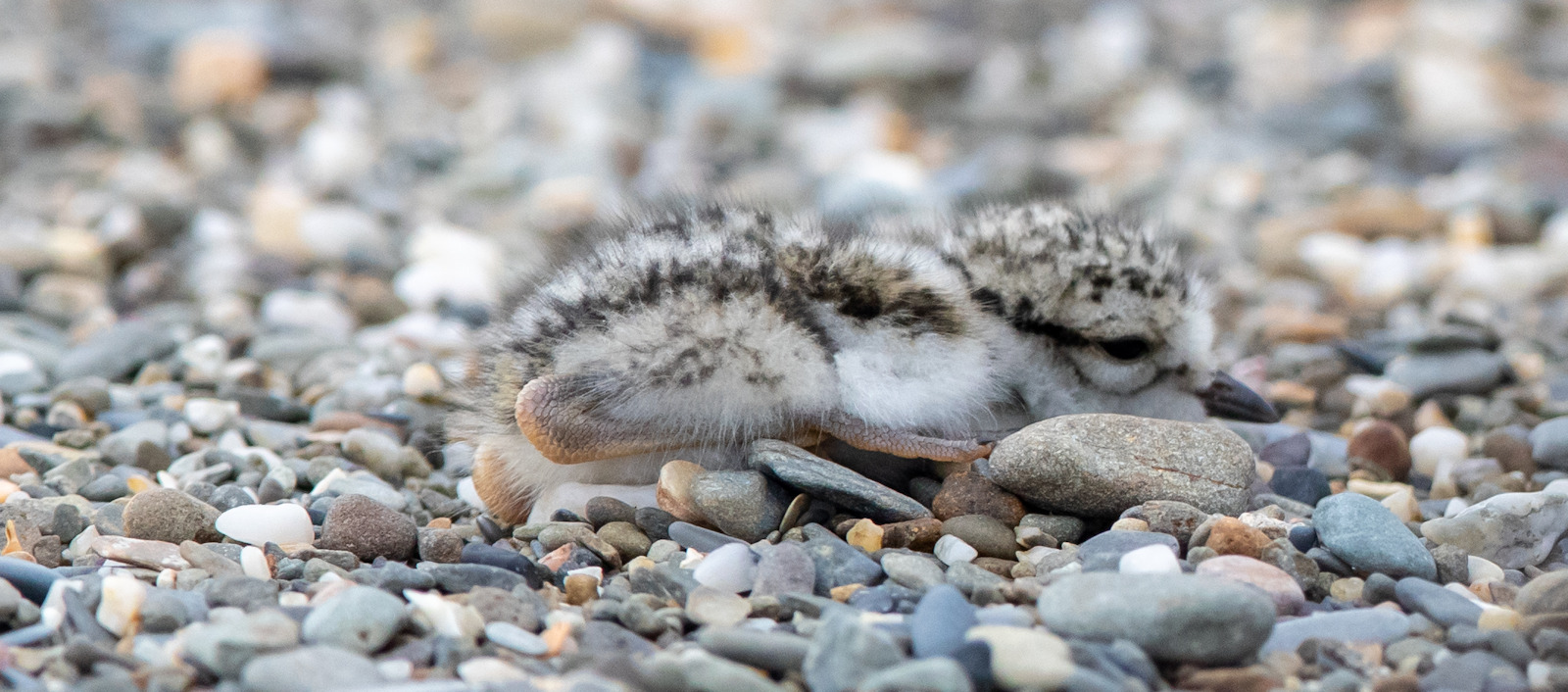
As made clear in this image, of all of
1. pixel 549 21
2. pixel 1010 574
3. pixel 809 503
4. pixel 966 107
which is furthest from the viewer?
pixel 549 21

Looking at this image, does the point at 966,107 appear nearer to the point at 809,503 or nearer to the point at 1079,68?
the point at 1079,68

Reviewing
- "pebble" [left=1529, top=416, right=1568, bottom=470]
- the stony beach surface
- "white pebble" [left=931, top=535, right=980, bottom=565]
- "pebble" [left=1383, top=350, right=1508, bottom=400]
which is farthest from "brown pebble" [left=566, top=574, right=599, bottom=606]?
"pebble" [left=1383, top=350, right=1508, bottom=400]

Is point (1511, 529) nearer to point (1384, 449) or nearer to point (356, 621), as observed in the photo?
point (1384, 449)

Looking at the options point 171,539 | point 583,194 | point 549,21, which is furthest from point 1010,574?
point 549,21

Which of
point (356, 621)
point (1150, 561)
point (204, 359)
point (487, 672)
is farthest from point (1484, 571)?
point (204, 359)

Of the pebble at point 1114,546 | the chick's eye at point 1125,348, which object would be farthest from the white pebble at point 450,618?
the chick's eye at point 1125,348

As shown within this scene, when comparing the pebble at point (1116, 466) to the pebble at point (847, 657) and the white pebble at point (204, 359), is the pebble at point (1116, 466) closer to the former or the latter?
the pebble at point (847, 657)
